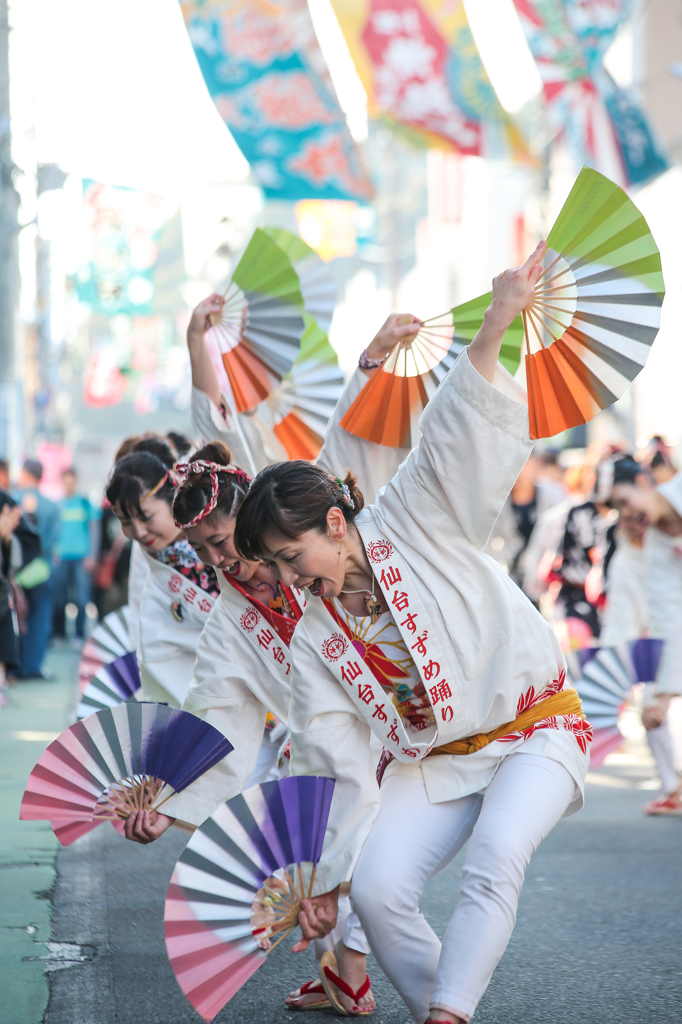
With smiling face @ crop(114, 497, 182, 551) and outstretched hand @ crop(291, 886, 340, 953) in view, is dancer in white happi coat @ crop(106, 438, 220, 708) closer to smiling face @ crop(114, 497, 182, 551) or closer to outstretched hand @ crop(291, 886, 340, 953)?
smiling face @ crop(114, 497, 182, 551)

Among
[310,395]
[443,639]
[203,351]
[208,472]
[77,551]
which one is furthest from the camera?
[77,551]

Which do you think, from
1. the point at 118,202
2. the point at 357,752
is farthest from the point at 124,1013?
the point at 118,202

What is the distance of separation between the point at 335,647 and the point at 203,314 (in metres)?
1.70

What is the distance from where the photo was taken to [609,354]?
2816mm

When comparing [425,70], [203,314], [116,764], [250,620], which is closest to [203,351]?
[203,314]

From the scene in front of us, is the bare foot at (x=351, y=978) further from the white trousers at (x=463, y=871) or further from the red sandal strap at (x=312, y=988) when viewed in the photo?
the white trousers at (x=463, y=871)

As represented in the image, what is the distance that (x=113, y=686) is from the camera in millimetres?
4207

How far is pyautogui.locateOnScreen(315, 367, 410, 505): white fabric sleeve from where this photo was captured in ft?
12.0

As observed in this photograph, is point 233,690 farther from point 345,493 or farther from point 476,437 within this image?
point 476,437

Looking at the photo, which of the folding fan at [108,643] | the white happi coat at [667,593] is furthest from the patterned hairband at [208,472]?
the white happi coat at [667,593]

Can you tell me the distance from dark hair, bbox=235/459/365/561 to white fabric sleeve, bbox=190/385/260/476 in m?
1.50

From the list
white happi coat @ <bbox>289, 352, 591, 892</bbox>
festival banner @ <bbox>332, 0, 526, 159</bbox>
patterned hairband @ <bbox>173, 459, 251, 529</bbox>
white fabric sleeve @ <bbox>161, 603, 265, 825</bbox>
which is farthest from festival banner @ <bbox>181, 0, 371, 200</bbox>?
white happi coat @ <bbox>289, 352, 591, 892</bbox>

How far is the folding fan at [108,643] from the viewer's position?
198 inches

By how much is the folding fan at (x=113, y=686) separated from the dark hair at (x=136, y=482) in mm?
701
